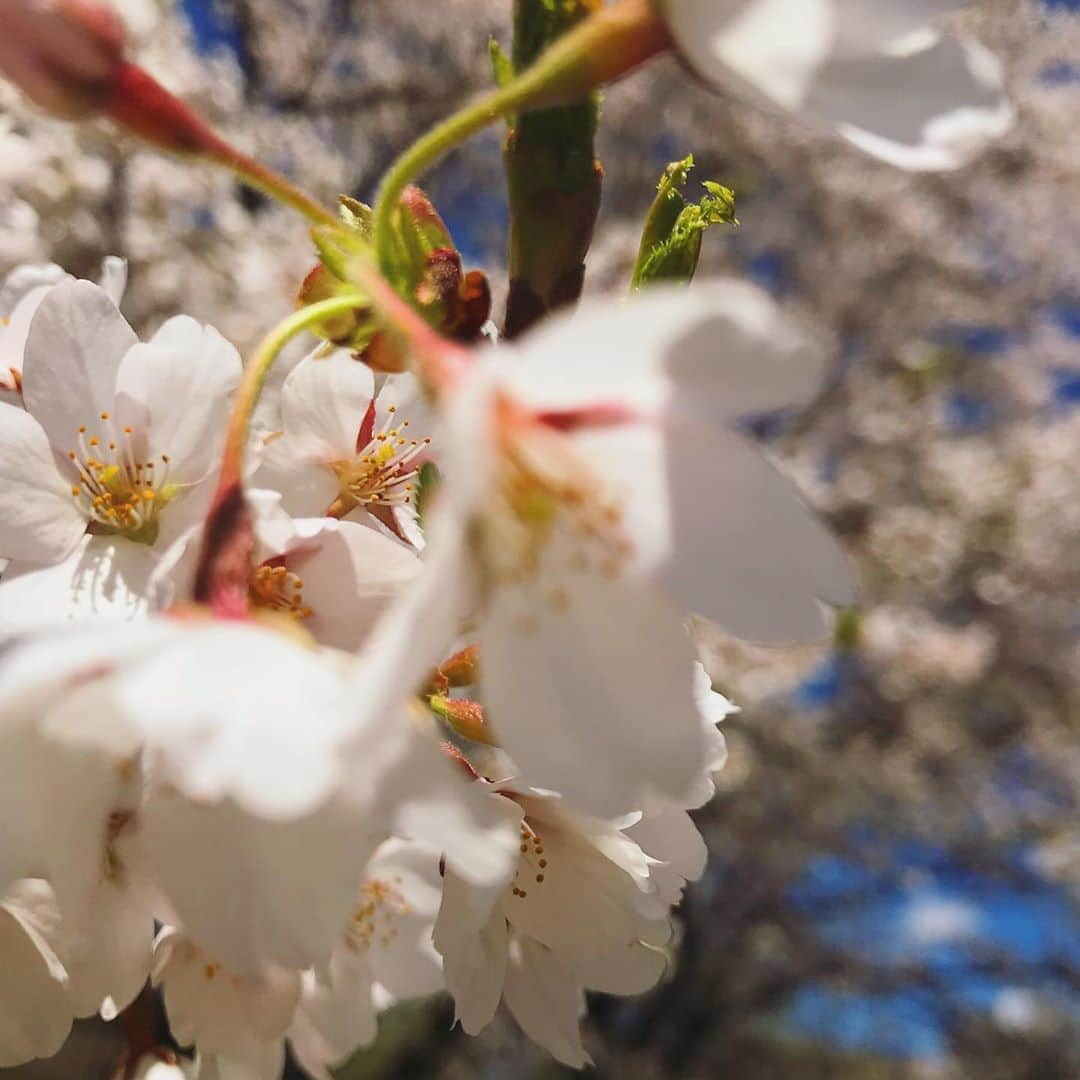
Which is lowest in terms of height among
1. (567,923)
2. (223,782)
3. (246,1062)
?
(246,1062)

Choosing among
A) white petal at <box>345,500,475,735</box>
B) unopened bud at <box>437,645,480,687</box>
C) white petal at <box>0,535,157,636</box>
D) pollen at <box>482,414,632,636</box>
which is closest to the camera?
white petal at <box>345,500,475,735</box>

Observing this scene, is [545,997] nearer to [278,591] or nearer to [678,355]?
[278,591]

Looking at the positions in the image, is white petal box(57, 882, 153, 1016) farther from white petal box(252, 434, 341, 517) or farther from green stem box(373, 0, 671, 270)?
green stem box(373, 0, 671, 270)

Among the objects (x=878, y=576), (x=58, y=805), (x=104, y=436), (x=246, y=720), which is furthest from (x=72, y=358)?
(x=878, y=576)

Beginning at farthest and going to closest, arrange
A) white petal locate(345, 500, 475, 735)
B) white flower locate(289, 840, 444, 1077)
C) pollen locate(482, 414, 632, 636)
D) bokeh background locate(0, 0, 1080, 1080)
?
bokeh background locate(0, 0, 1080, 1080) → white flower locate(289, 840, 444, 1077) → pollen locate(482, 414, 632, 636) → white petal locate(345, 500, 475, 735)

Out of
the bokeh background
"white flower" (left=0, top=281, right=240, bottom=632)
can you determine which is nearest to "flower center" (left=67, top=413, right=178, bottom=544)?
"white flower" (left=0, top=281, right=240, bottom=632)

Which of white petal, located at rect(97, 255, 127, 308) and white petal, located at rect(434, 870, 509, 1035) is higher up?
white petal, located at rect(97, 255, 127, 308)
